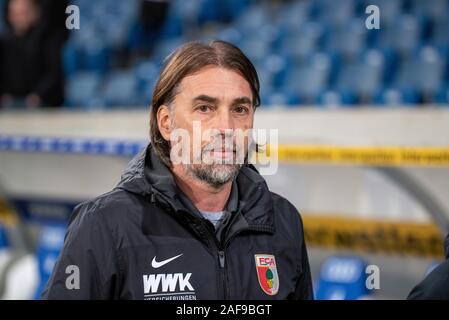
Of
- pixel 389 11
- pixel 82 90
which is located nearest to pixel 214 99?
pixel 389 11

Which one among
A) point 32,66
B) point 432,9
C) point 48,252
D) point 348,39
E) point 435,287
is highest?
point 432,9

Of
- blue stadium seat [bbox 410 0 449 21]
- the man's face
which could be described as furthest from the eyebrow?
blue stadium seat [bbox 410 0 449 21]

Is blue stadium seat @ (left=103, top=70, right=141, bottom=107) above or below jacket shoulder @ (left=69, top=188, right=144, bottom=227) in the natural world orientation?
above

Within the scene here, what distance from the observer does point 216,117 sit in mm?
1559

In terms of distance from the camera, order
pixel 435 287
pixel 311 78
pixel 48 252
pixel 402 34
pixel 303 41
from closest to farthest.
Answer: pixel 435 287 < pixel 48 252 < pixel 402 34 < pixel 311 78 < pixel 303 41

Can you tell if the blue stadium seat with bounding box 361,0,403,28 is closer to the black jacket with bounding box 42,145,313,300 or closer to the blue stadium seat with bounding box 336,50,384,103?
the blue stadium seat with bounding box 336,50,384,103

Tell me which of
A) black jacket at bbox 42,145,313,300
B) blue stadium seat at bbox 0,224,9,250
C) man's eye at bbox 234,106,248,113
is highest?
man's eye at bbox 234,106,248,113

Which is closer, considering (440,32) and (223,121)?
(223,121)

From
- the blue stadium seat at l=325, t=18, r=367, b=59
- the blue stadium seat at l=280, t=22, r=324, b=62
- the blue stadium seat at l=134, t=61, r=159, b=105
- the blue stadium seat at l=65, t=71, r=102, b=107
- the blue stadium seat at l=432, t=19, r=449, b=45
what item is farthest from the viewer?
the blue stadium seat at l=65, t=71, r=102, b=107

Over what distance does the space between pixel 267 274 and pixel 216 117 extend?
12.8 inches

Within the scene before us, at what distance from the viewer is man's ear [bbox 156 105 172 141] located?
166 cm

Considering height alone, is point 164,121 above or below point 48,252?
above

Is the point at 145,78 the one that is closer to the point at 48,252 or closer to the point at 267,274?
the point at 48,252

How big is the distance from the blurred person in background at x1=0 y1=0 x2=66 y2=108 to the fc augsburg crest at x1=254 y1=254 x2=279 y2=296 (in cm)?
522
